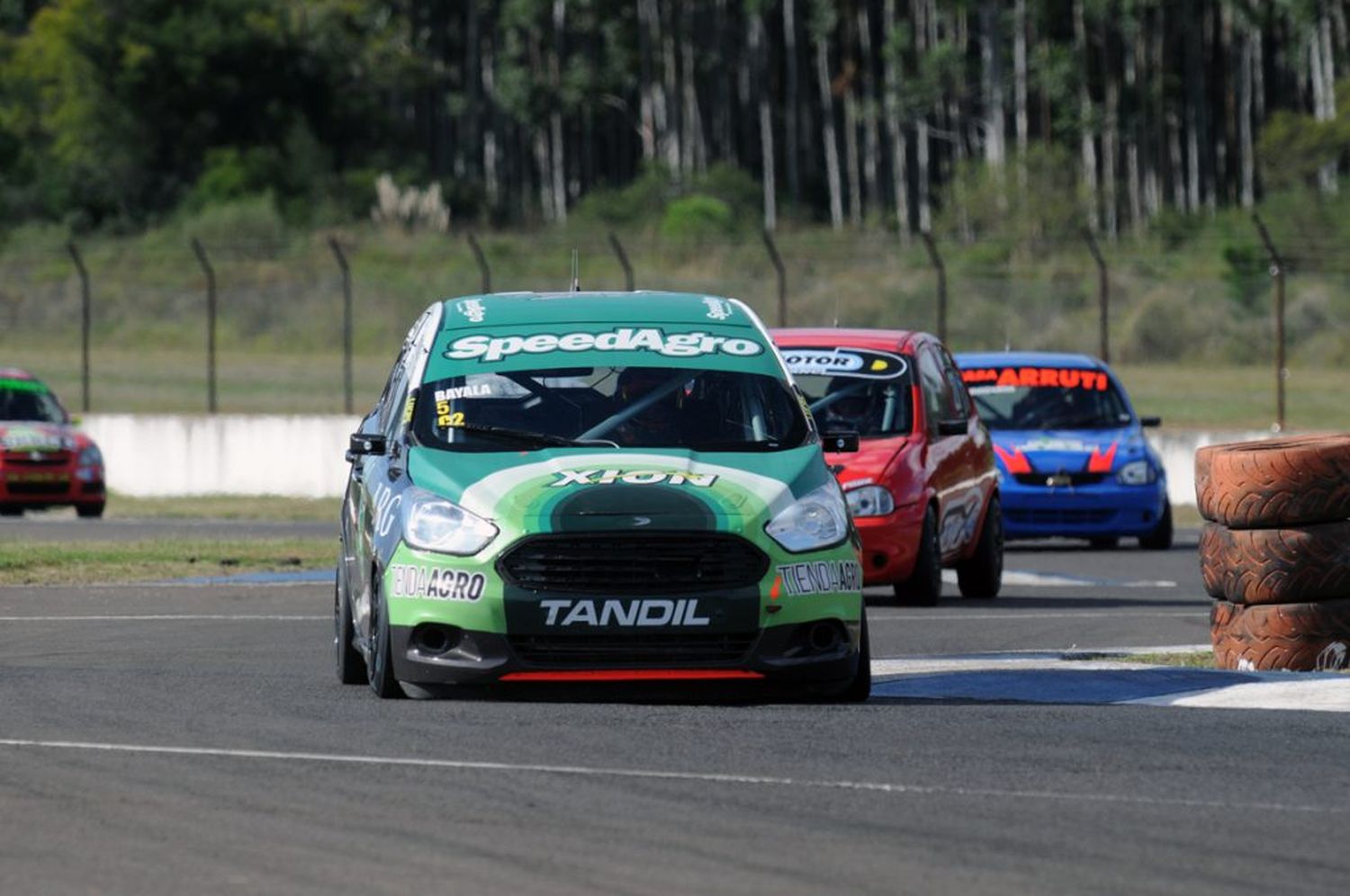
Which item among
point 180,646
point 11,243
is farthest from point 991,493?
point 11,243

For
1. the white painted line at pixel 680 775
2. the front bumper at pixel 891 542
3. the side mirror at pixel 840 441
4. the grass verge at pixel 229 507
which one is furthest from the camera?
the grass verge at pixel 229 507

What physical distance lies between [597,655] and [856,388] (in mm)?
7535

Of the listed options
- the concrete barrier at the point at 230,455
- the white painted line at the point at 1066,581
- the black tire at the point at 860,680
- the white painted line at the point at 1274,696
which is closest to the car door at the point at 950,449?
the white painted line at the point at 1066,581

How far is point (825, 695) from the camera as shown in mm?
10594

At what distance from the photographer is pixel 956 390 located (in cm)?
1836

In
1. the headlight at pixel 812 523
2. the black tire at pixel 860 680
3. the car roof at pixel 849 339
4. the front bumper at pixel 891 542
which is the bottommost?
the front bumper at pixel 891 542

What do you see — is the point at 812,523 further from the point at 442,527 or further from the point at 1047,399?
the point at 1047,399

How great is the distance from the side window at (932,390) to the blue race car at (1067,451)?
3643mm

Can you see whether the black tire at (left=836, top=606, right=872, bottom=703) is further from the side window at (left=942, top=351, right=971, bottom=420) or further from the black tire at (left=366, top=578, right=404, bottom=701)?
the side window at (left=942, top=351, right=971, bottom=420)

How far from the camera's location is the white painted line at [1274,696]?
10438mm

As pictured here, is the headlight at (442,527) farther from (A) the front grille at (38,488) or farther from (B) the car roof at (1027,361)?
(A) the front grille at (38,488)

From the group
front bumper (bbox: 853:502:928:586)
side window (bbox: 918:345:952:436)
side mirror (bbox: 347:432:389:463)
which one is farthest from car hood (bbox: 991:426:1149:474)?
side mirror (bbox: 347:432:389:463)

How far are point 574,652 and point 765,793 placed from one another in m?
1.96

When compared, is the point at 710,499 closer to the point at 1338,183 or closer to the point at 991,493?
the point at 991,493
